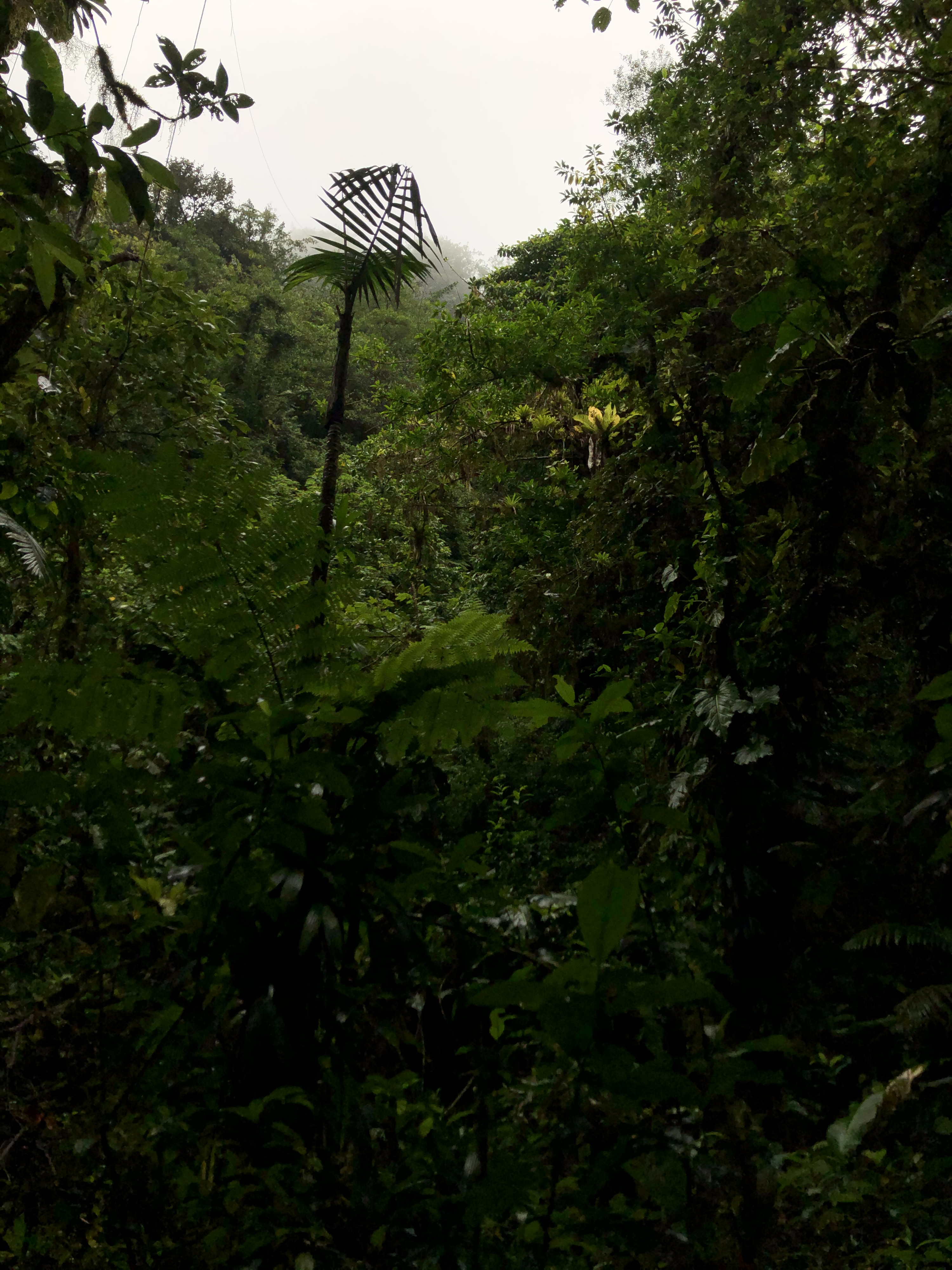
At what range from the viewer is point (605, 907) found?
0.70 m

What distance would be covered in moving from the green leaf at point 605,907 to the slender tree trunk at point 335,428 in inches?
31.2

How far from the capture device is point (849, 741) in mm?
2613

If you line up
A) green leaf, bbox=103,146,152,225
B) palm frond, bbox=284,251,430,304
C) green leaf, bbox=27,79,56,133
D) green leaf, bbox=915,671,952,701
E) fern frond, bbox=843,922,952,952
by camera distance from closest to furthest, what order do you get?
green leaf, bbox=915,671,952,701 < fern frond, bbox=843,922,952,952 < green leaf, bbox=27,79,56,133 < green leaf, bbox=103,146,152,225 < palm frond, bbox=284,251,430,304

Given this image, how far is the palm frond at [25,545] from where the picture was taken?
198 centimetres

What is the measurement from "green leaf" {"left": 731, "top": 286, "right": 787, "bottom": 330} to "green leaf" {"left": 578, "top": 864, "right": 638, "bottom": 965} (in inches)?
33.3

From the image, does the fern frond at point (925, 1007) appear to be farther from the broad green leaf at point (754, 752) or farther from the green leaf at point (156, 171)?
the green leaf at point (156, 171)

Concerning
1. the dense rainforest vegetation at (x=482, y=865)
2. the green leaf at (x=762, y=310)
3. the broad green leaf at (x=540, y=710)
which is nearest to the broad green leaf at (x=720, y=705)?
the dense rainforest vegetation at (x=482, y=865)

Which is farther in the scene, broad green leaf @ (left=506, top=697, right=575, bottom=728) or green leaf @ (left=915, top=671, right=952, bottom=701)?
broad green leaf @ (left=506, top=697, right=575, bottom=728)

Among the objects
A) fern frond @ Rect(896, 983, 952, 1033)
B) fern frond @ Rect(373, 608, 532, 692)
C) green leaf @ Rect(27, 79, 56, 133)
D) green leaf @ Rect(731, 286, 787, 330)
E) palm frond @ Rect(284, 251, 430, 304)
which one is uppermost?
green leaf @ Rect(27, 79, 56, 133)

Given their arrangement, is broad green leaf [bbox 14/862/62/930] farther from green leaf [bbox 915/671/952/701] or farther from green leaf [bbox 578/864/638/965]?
green leaf [bbox 915/671/952/701]

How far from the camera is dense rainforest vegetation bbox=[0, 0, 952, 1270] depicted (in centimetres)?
94

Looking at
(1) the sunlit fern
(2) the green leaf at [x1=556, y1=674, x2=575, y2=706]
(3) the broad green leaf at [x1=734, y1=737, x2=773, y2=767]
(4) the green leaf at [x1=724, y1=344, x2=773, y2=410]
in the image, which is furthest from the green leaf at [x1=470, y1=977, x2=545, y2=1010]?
(4) the green leaf at [x1=724, y1=344, x2=773, y2=410]

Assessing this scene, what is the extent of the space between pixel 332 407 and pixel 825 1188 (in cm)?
189

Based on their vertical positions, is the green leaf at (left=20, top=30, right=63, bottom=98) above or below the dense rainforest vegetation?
above
